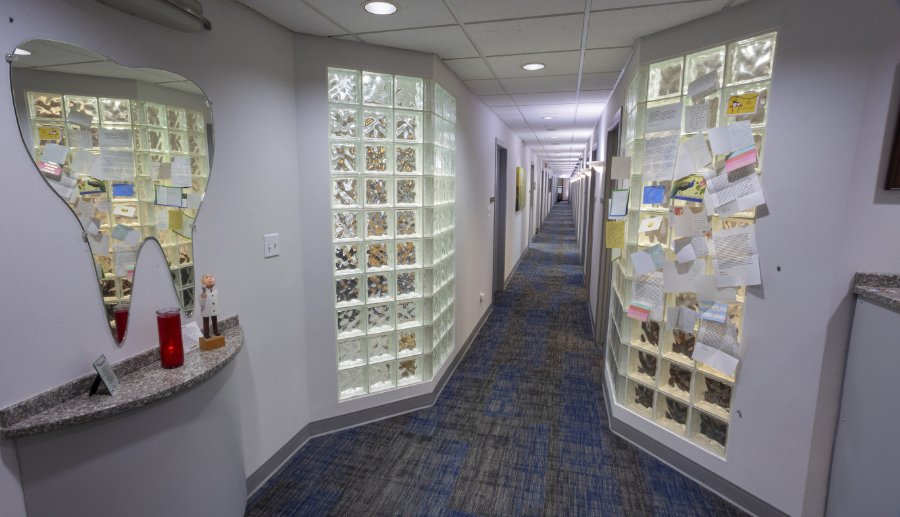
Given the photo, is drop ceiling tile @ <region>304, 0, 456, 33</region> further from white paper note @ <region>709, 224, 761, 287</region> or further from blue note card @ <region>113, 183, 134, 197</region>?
white paper note @ <region>709, 224, 761, 287</region>

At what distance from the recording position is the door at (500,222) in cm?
571

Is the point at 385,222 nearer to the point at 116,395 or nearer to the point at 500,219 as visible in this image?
the point at 116,395

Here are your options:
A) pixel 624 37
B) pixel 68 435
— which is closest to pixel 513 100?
pixel 624 37

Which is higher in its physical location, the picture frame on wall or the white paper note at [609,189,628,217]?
the picture frame on wall

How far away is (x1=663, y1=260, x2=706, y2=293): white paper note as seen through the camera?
215 cm

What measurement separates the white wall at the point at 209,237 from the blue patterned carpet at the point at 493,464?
1.15ft

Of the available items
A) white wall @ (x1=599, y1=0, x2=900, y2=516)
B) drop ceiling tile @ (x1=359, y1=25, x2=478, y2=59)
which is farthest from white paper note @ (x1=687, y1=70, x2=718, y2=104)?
drop ceiling tile @ (x1=359, y1=25, x2=478, y2=59)

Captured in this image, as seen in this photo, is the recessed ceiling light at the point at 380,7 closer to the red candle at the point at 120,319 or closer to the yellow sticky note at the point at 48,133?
the yellow sticky note at the point at 48,133

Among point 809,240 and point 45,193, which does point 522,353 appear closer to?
point 809,240

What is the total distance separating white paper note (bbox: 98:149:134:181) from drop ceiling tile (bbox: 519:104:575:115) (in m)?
3.80

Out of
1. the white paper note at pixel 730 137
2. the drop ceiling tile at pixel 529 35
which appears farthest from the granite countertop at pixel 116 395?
the white paper note at pixel 730 137

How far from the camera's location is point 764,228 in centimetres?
191

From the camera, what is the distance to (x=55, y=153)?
1.30m

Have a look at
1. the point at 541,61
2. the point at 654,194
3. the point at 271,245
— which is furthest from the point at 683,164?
the point at 271,245
